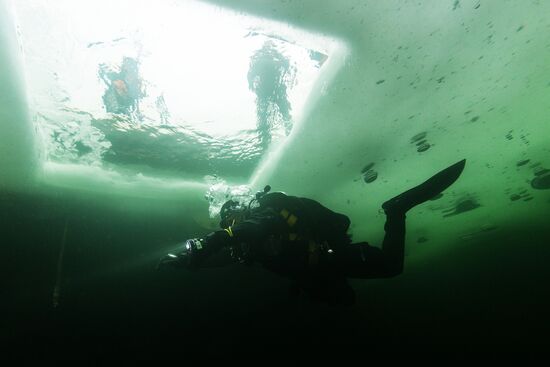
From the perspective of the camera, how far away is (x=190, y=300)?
14.7 m

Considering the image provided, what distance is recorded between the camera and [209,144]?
31.4 ft

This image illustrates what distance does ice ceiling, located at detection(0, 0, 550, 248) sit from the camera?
579cm

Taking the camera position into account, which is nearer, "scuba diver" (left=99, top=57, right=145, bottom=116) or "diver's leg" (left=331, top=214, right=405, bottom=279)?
"diver's leg" (left=331, top=214, right=405, bottom=279)

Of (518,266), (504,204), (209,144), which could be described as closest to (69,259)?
(209,144)

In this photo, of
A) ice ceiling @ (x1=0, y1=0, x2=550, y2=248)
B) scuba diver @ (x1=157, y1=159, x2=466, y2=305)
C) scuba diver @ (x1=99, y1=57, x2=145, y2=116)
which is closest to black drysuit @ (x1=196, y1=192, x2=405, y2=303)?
scuba diver @ (x1=157, y1=159, x2=466, y2=305)

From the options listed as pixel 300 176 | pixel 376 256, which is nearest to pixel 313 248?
pixel 376 256

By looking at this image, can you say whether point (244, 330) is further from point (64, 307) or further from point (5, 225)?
point (5, 225)

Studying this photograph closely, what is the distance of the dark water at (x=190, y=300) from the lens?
10891 millimetres

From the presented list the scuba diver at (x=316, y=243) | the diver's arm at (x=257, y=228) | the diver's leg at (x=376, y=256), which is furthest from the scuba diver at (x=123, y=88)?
the diver's leg at (x=376, y=256)

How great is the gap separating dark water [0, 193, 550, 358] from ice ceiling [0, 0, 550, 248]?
1.91 meters

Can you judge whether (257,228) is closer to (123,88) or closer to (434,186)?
(434,186)

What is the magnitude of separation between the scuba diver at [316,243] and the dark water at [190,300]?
295 inches

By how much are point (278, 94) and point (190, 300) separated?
11.3 m

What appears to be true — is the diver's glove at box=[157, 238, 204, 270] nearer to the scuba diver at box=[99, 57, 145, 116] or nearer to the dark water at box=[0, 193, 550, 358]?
the scuba diver at box=[99, 57, 145, 116]
